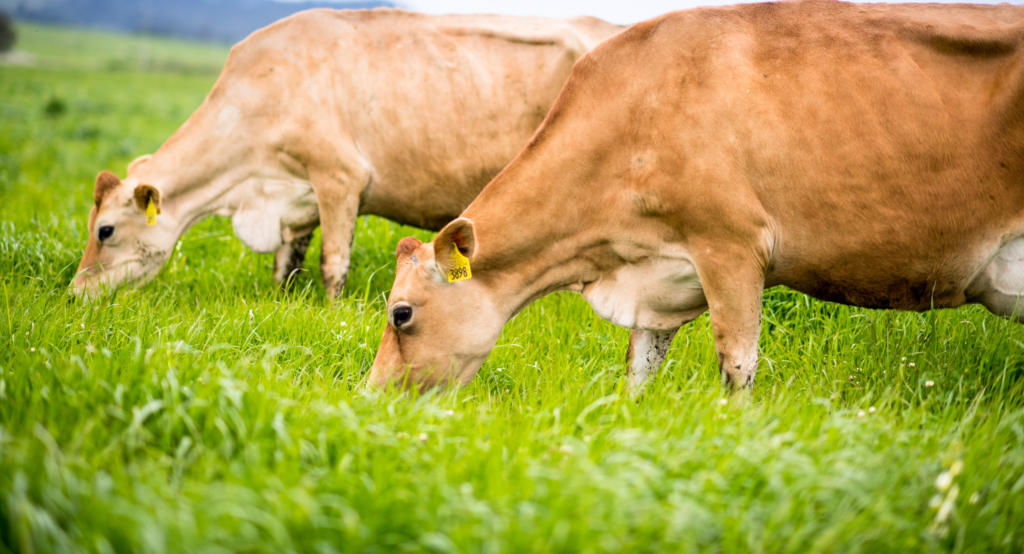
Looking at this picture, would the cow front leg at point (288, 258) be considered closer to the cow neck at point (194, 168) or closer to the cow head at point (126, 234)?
the cow neck at point (194, 168)

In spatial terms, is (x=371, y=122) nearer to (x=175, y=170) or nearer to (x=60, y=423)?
(x=175, y=170)

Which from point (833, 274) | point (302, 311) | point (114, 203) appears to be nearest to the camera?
point (833, 274)

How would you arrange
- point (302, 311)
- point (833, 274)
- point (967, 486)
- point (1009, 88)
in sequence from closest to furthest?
point (967, 486) → point (1009, 88) → point (833, 274) → point (302, 311)

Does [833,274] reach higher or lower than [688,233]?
lower

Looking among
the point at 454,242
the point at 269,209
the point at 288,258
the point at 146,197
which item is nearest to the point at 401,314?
the point at 454,242

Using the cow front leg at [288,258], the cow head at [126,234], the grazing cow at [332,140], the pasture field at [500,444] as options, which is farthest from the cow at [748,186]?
the cow head at [126,234]

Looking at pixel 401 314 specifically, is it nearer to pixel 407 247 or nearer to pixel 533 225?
pixel 407 247

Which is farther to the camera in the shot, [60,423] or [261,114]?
[261,114]

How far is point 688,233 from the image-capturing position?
4.16 metres

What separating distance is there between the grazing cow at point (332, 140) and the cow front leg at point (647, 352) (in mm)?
2377

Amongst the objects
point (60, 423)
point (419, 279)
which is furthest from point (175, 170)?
point (60, 423)

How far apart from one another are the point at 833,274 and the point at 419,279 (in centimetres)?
216

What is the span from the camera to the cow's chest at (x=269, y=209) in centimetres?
659

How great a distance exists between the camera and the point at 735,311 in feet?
13.5
